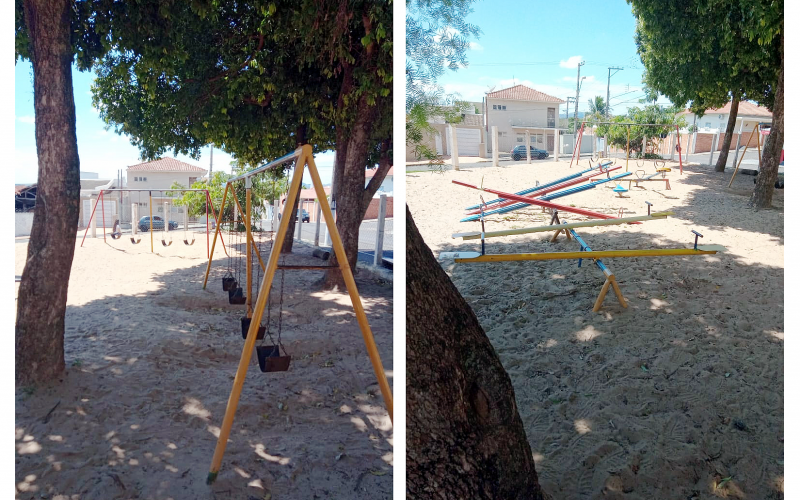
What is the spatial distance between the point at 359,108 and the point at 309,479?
245 cm

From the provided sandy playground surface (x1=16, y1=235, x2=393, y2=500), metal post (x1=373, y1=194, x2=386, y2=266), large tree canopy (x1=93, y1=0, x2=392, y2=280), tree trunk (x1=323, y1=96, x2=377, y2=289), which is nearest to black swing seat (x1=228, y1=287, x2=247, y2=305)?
sandy playground surface (x1=16, y1=235, x2=393, y2=500)

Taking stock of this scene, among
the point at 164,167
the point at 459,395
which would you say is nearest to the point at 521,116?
the point at 459,395

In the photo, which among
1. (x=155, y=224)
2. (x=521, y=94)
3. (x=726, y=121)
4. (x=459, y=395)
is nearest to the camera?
(x=459, y=395)

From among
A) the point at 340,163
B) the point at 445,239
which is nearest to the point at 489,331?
the point at 445,239

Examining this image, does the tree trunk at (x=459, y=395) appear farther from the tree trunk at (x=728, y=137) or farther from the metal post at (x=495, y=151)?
the tree trunk at (x=728, y=137)

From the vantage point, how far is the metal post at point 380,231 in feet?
16.3

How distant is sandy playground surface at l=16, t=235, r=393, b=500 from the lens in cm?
168

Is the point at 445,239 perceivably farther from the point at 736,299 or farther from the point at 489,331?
the point at 736,299

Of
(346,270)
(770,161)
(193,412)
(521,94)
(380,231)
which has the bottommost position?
(193,412)

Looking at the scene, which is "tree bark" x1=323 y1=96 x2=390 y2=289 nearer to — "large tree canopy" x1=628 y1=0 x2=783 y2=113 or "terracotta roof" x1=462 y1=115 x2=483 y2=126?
"terracotta roof" x1=462 y1=115 x2=483 y2=126

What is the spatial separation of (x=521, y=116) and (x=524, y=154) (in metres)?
0.29

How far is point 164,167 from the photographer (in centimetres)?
426

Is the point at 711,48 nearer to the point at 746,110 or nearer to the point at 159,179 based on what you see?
the point at 746,110

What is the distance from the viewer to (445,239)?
210 centimetres
